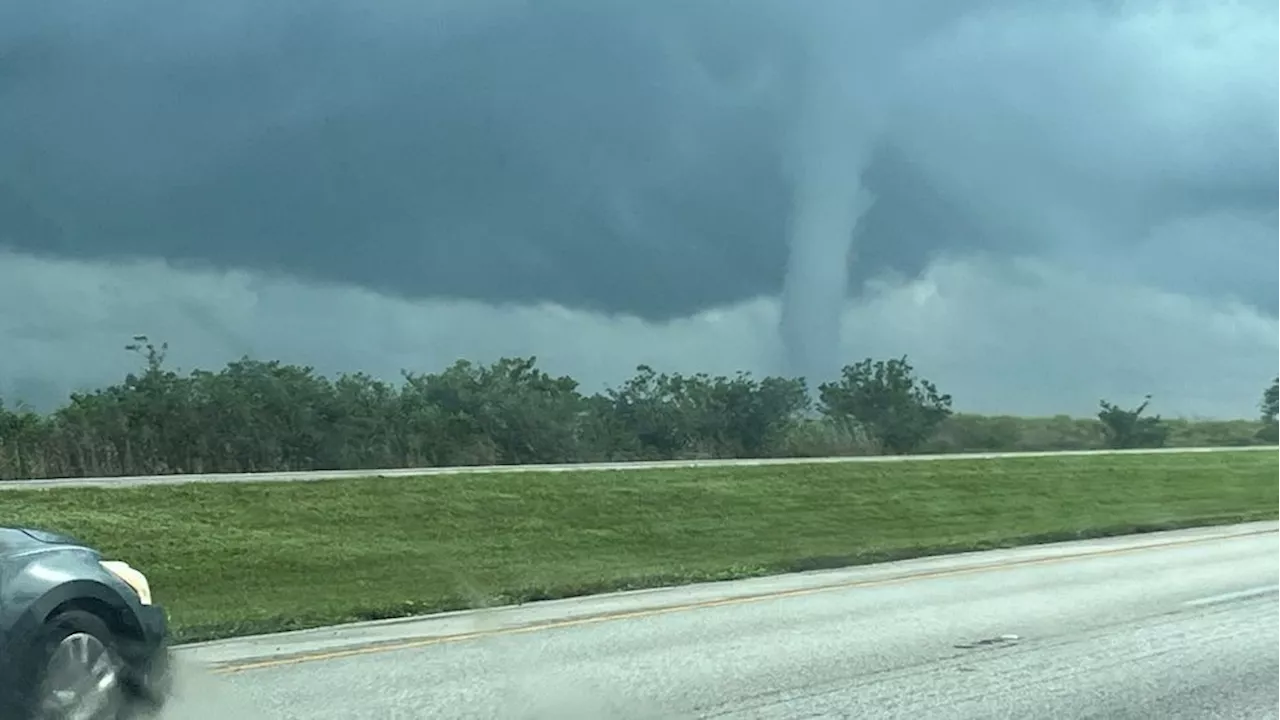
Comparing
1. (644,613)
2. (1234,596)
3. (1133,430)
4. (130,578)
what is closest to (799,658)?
(644,613)

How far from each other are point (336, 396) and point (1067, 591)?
102ft

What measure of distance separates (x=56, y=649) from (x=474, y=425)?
138 ft

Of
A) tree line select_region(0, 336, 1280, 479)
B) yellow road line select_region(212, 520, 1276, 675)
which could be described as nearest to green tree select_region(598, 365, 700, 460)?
tree line select_region(0, 336, 1280, 479)

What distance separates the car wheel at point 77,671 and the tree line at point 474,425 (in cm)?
2590

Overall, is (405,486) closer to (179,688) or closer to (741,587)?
(741,587)

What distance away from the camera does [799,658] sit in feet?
41.1

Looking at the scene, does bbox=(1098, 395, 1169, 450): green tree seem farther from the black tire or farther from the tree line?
the black tire

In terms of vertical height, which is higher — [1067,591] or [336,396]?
[336,396]

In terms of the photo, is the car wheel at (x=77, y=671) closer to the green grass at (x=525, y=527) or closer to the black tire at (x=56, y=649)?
the black tire at (x=56, y=649)

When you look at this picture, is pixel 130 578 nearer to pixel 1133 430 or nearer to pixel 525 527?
pixel 525 527

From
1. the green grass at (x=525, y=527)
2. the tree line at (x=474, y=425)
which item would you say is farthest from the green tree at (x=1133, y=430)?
the green grass at (x=525, y=527)

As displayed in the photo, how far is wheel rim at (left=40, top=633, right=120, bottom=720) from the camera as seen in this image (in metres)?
8.27

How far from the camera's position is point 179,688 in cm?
1067

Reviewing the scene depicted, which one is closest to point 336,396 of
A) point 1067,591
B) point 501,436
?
point 501,436
